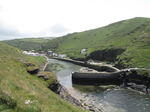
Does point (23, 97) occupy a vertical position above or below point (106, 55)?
above

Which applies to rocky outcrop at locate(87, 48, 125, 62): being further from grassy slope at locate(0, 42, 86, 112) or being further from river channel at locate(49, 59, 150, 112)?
grassy slope at locate(0, 42, 86, 112)

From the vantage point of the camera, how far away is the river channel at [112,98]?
3600 centimetres

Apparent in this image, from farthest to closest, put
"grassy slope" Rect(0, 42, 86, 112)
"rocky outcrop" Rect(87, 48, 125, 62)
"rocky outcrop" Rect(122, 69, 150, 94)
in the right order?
"rocky outcrop" Rect(87, 48, 125, 62) → "rocky outcrop" Rect(122, 69, 150, 94) → "grassy slope" Rect(0, 42, 86, 112)

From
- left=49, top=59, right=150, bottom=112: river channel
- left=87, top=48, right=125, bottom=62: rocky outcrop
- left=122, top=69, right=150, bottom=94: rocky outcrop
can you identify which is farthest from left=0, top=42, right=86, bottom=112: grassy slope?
left=87, top=48, right=125, bottom=62: rocky outcrop

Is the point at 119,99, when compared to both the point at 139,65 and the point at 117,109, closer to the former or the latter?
the point at 117,109

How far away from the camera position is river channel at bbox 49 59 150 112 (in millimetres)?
36000

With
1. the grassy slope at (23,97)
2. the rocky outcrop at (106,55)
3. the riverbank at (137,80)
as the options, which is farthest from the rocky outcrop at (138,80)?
the rocky outcrop at (106,55)

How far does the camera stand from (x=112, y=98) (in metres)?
42.7

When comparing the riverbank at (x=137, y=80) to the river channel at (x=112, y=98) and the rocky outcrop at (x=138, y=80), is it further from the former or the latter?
the river channel at (x=112, y=98)

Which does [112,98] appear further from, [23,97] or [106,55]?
[106,55]

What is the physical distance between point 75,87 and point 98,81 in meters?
10.0

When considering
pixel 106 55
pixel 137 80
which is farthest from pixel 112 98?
pixel 106 55

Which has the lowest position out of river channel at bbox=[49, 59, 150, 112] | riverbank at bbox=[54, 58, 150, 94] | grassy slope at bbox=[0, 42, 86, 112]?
river channel at bbox=[49, 59, 150, 112]

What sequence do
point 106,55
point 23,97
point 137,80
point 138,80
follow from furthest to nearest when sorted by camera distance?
point 106,55, point 137,80, point 138,80, point 23,97
